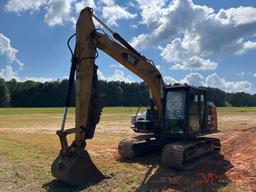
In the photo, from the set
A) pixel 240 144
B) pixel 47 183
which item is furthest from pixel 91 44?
pixel 240 144

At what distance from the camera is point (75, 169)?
8.52 metres

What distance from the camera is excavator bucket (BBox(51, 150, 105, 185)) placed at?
27.6ft

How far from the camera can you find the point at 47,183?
8.73 metres

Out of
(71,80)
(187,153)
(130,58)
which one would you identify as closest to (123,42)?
(130,58)

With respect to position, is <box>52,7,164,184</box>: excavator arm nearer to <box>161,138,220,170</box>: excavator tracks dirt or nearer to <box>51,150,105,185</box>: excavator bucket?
<box>51,150,105,185</box>: excavator bucket

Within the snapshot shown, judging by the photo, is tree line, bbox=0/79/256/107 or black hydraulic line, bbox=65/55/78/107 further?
tree line, bbox=0/79/256/107

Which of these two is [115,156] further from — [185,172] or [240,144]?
[240,144]

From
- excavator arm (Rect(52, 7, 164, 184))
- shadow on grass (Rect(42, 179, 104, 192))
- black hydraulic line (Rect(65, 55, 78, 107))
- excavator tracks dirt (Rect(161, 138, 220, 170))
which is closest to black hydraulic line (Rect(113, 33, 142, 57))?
excavator arm (Rect(52, 7, 164, 184))

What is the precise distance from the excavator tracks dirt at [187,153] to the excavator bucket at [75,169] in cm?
247

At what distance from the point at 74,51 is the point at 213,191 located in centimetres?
480

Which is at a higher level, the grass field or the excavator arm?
the excavator arm

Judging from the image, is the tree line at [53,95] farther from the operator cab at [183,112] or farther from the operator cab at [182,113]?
the operator cab at [183,112]

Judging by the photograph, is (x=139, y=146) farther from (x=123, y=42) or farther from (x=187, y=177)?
(x=123, y=42)

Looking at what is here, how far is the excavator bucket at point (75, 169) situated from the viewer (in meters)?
8.41
